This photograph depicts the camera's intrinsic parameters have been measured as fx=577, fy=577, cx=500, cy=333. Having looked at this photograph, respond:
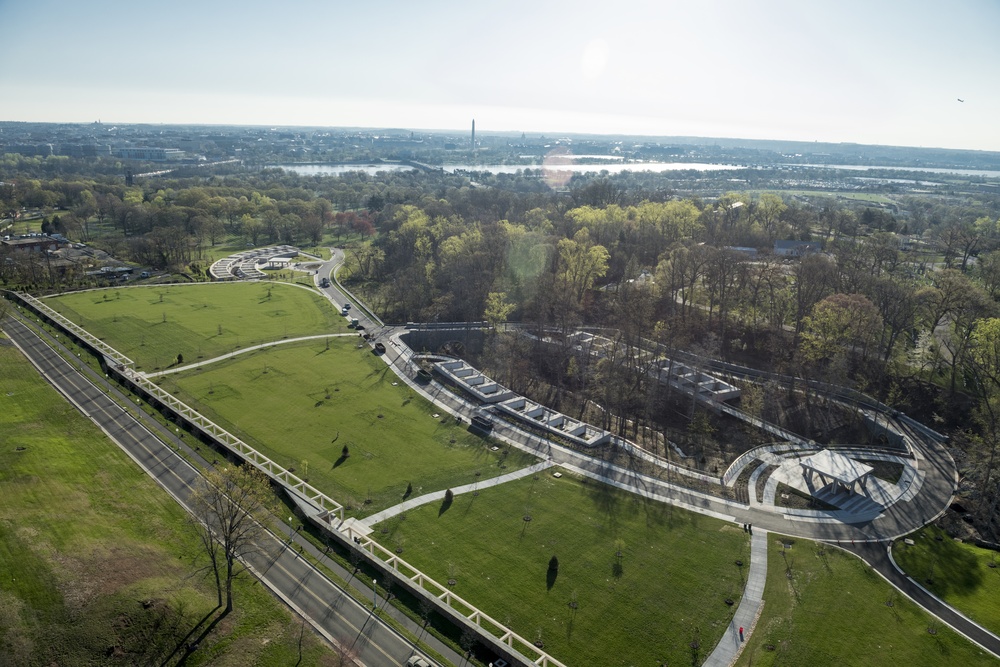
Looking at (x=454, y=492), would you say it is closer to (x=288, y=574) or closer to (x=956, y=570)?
(x=288, y=574)

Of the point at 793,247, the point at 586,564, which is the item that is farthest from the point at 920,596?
the point at 793,247

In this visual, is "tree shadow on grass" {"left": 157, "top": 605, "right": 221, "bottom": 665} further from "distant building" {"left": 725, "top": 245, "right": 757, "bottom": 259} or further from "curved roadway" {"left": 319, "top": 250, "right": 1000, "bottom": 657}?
"distant building" {"left": 725, "top": 245, "right": 757, "bottom": 259}

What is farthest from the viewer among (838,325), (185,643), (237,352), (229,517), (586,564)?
(237,352)

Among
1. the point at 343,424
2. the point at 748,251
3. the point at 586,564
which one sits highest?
the point at 748,251

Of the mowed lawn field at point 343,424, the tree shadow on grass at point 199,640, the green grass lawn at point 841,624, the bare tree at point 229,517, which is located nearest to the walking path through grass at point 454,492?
the mowed lawn field at point 343,424

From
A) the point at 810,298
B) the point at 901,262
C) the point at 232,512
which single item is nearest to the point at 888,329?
the point at 810,298

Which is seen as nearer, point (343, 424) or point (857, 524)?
point (857, 524)

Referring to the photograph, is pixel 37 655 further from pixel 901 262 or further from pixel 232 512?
pixel 901 262

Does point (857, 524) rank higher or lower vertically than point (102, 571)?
lower

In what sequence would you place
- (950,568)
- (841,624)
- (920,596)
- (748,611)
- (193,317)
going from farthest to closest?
(193,317)
(950,568)
(920,596)
(748,611)
(841,624)
